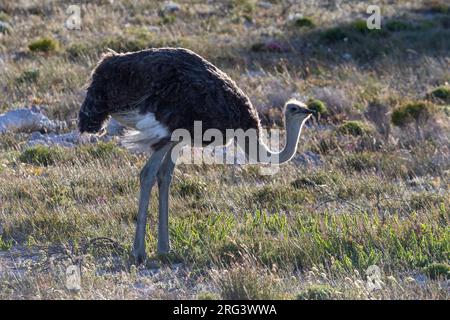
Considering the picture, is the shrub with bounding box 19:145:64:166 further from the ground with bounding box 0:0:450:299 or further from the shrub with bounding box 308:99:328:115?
the shrub with bounding box 308:99:328:115

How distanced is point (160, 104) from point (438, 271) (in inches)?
86.7

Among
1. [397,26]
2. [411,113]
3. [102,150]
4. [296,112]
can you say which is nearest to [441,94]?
[411,113]

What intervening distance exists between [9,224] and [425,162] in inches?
178

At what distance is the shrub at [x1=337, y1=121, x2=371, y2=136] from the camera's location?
39.2 ft

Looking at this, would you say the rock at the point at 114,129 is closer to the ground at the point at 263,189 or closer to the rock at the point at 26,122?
the ground at the point at 263,189

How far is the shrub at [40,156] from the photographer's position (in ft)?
34.6

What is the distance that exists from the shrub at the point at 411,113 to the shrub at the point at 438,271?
5814 millimetres

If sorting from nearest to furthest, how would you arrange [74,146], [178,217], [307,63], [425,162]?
1. [178,217]
2. [425,162]
3. [74,146]
4. [307,63]

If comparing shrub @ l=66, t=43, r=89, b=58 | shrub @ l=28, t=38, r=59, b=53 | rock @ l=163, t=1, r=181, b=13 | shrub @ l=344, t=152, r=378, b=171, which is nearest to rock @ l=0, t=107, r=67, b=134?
shrub @ l=344, t=152, r=378, b=171

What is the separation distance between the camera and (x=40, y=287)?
20.9 feet

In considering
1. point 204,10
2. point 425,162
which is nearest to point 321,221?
point 425,162

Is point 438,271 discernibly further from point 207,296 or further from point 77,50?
point 77,50

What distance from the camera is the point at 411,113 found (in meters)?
12.6
